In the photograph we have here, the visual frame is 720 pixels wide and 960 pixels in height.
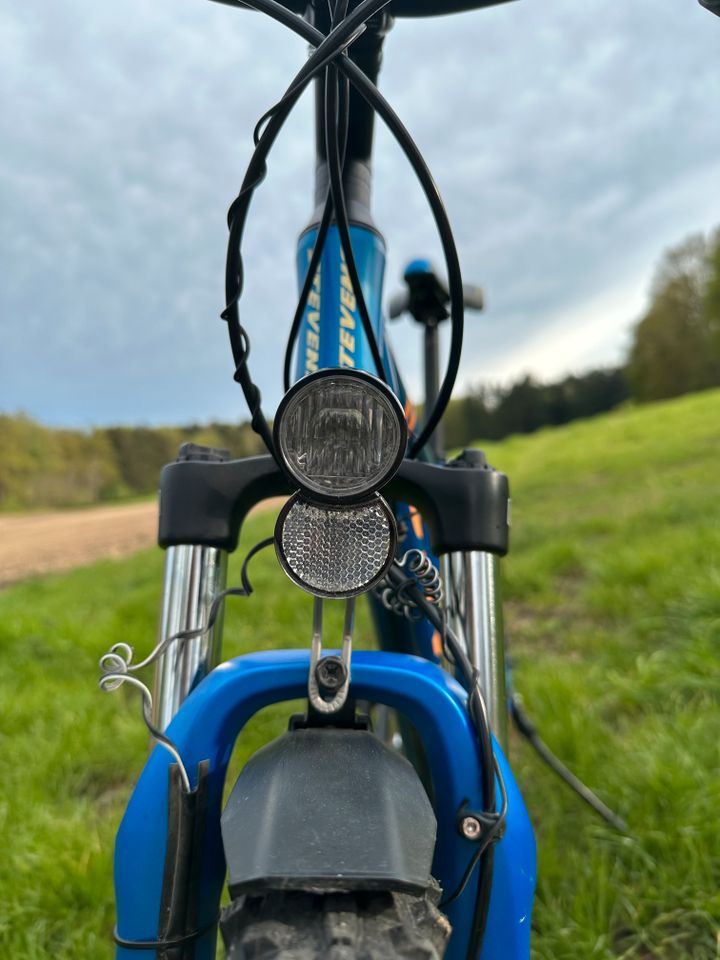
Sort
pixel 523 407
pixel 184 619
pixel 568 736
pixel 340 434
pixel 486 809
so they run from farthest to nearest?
1. pixel 523 407
2. pixel 568 736
3. pixel 184 619
4. pixel 486 809
5. pixel 340 434

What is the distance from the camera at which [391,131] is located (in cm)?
75

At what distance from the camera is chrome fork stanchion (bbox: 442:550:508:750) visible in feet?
3.03

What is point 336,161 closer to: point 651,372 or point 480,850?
point 480,850

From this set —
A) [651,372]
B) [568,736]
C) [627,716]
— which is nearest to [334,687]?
[568,736]

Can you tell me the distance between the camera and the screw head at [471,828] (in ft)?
2.42

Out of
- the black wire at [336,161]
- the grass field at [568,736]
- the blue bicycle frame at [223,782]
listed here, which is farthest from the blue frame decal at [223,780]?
the grass field at [568,736]

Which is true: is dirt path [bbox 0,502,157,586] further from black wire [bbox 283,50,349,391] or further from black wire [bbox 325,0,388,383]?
black wire [bbox 325,0,388,383]

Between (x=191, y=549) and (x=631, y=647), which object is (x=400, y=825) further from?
(x=631, y=647)

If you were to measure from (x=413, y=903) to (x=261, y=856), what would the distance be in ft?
0.42

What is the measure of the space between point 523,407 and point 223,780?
41095 mm

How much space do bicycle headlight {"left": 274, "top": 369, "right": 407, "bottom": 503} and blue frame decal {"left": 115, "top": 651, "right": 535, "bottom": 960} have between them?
235 millimetres

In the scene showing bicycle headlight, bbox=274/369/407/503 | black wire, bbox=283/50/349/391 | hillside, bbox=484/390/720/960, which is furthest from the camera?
hillside, bbox=484/390/720/960

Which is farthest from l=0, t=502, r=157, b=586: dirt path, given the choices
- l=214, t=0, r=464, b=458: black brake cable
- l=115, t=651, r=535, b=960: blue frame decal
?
l=214, t=0, r=464, b=458: black brake cable

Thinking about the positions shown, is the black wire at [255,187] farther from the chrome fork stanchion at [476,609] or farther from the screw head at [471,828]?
the screw head at [471,828]
